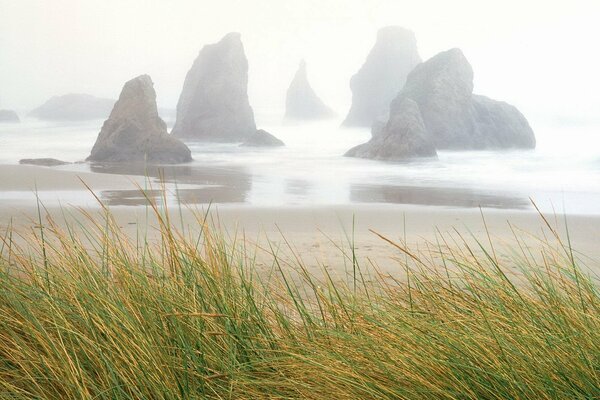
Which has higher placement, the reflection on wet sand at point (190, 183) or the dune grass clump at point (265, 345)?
the dune grass clump at point (265, 345)

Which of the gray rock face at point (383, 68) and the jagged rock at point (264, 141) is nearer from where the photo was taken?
the jagged rock at point (264, 141)

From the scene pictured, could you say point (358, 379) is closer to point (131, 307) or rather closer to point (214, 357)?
point (214, 357)

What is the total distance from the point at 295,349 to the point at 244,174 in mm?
21529

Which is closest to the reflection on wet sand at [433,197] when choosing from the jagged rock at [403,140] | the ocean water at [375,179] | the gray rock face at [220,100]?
the ocean water at [375,179]

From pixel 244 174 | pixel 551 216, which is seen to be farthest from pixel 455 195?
pixel 244 174

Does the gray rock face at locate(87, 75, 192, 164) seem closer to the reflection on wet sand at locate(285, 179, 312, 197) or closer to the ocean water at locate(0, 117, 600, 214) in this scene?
the ocean water at locate(0, 117, 600, 214)

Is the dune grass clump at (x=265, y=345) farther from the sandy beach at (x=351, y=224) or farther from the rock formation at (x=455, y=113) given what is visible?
the rock formation at (x=455, y=113)

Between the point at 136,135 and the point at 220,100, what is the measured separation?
29.5m

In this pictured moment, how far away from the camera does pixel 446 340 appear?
8.39ft

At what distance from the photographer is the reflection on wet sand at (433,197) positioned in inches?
642

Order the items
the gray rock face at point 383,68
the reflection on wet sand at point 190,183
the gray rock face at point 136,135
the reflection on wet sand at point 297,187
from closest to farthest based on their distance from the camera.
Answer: the reflection on wet sand at point 190,183 → the reflection on wet sand at point 297,187 → the gray rock face at point 136,135 → the gray rock face at point 383,68

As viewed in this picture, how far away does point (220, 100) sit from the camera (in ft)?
187

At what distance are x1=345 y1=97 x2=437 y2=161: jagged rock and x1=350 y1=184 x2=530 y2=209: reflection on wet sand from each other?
11.9 m

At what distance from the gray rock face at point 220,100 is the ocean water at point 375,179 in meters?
15.4
